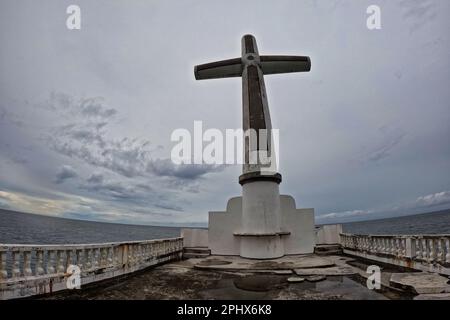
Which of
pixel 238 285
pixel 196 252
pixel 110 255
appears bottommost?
pixel 196 252

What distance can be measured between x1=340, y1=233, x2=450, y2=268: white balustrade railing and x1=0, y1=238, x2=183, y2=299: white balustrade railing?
26.1ft

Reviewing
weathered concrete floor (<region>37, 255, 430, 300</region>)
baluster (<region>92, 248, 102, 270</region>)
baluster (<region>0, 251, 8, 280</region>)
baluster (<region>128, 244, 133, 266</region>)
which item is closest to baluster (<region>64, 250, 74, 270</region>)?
weathered concrete floor (<region>37, 255, 430, 300</region>)

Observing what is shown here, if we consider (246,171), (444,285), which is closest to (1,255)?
(444,285)

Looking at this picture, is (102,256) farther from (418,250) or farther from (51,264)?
(418,250)

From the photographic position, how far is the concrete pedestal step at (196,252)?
42.1 ft

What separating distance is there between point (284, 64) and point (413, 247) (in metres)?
10.9

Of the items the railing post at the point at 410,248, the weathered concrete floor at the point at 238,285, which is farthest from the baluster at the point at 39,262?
the railing post at the point at 410,248

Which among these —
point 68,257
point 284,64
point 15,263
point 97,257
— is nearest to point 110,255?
point 97,257

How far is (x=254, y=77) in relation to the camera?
45.2 feet

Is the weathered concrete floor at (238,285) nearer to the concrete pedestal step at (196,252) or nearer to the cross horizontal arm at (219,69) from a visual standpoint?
the concrete pedestal step at (196,252)

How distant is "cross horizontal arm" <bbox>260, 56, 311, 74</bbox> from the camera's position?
14.9 metres

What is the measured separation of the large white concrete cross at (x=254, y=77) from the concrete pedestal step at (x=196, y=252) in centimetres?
377

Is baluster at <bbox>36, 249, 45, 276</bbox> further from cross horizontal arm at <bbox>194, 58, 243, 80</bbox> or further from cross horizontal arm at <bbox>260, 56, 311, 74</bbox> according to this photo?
cross horizontal arm at <bbox>260, 56, 311, 74</bbox>
